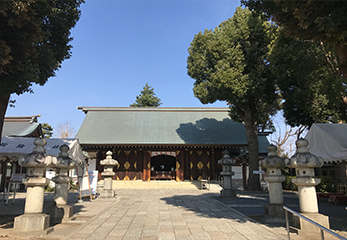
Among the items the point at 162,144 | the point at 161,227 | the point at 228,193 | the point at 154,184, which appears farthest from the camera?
the point at 162,144

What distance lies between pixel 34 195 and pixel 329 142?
11385 millimetres

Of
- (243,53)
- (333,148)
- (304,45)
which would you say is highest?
(243,53)

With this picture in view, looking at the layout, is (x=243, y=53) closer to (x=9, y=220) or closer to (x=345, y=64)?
(x=345, y=64)

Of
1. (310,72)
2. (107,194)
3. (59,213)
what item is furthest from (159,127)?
(59,213)

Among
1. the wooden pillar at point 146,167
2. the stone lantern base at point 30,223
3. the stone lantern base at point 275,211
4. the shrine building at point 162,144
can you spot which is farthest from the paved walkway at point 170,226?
the wooden pillar at point 146,167

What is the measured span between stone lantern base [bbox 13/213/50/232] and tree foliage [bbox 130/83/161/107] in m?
39.5

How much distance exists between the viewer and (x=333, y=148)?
1009 centimetres

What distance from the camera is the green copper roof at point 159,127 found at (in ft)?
68.4

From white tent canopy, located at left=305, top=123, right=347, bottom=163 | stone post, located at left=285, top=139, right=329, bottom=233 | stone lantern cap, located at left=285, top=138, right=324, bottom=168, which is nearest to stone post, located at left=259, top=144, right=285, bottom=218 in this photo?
stone lantern cap, located at left=285, top=138, right=324, bottom=168

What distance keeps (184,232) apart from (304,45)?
9850 mm

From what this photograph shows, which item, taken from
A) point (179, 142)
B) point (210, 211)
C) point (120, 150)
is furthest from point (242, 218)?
point (120, 150)

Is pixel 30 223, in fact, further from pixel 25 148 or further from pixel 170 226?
pixel 25 148

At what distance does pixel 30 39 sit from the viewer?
6.12 m

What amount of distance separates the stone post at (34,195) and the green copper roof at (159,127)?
14147 mm
